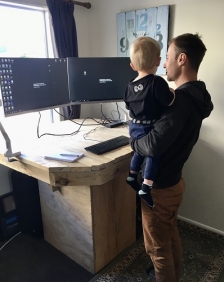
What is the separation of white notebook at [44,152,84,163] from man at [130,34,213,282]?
0.36 metres

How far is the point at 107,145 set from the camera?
5.52ft

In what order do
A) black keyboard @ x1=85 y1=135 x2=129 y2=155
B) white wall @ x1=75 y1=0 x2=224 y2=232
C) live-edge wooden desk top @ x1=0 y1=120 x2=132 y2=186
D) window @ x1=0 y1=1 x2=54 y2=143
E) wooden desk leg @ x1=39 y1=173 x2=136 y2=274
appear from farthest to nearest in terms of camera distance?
window @ x1=0 y1=1 x2=54 y2=143 → white wall @ x1=75 y1=0 x2=224 y2=232 → wooden desk leg @ x1=39 y1=173 x2=136 y2=274 → black keyboard @ x1=85 y1=135 x2=129 y2=155 → live-edge wooden desk top @ x1=0 y1=120 x2=132 y2=186

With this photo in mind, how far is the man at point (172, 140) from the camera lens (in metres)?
1.18

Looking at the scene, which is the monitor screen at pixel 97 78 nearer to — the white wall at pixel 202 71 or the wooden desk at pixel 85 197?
the wooden desk at pixel 85 197

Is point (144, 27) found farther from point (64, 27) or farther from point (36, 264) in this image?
point (36, 264)

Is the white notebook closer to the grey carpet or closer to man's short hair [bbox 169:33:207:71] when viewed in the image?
man's short hair [bbox 169:33:207:71]

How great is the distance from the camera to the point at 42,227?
2.21 m

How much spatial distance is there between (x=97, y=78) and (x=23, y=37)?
82 cm

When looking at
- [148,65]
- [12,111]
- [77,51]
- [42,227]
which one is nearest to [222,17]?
[148,65]

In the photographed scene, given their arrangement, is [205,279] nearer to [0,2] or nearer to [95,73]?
[95,73]

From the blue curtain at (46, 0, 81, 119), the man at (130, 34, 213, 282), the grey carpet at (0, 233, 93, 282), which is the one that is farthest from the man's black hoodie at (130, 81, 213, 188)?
the blue curtain at (46, 0, 81, 119)

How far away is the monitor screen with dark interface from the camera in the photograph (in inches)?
65.3

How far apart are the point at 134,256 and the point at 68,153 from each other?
1012mm

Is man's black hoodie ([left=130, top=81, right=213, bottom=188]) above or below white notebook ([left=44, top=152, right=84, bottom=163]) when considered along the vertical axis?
above
